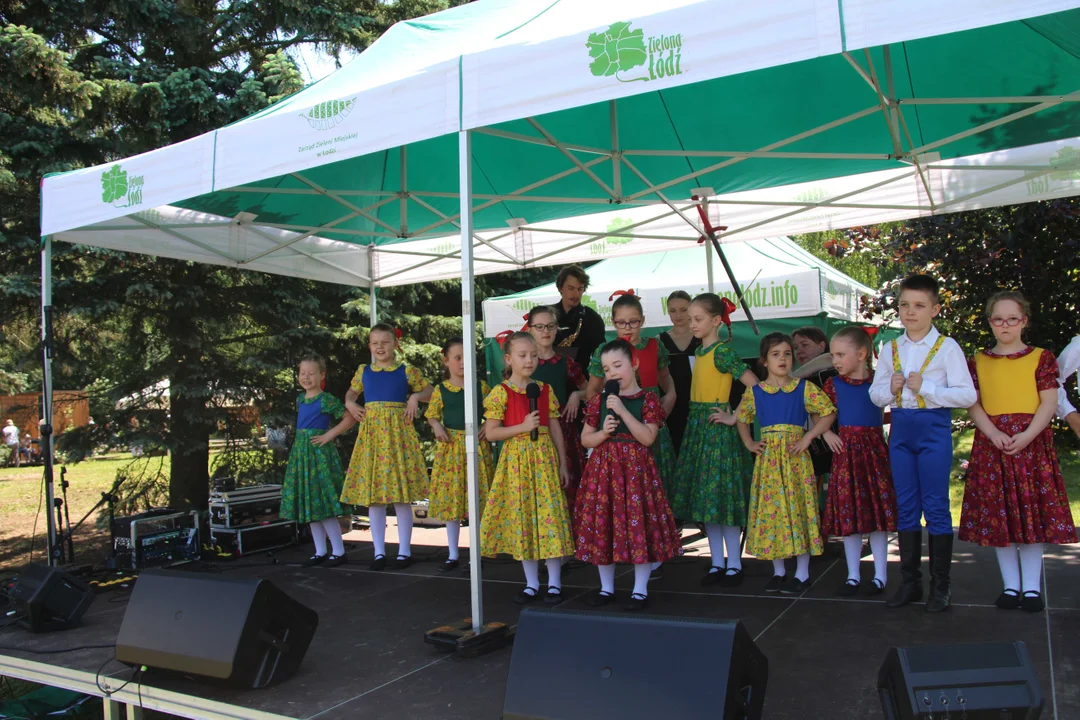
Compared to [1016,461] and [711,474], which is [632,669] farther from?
[1016,461]

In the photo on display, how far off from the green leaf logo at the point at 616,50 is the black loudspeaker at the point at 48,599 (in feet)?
12.2

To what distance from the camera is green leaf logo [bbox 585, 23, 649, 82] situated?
322cm

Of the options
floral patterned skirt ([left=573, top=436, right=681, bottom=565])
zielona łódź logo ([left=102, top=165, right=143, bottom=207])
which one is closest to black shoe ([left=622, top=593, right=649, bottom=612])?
floral patterned skirt ([left=573, top=436, right=681, bottom=565])

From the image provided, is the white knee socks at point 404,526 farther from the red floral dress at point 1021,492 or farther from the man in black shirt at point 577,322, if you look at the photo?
the red floral dress at point 1021,492

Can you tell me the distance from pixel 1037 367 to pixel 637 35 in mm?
2375

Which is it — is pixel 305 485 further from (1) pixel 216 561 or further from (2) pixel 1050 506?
(2) pixel 1050 506

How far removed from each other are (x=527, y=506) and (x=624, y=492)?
550 mm

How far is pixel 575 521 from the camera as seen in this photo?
14.1ft

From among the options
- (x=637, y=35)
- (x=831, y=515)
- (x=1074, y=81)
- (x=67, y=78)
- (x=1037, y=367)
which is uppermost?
(x=67, y=78)

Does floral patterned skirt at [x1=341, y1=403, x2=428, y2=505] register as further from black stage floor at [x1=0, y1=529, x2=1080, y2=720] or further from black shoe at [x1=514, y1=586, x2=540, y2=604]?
black shoe at [x1=514, y1=586, x2=540, y2=604]

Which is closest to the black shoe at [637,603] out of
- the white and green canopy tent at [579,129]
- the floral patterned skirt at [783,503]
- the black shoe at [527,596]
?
the black shoe at [527,596]

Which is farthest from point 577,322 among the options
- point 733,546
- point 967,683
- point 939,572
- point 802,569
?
point 967,683

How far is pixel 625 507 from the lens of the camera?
4.05 m

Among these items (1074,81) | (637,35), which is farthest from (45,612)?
(1074,81)
